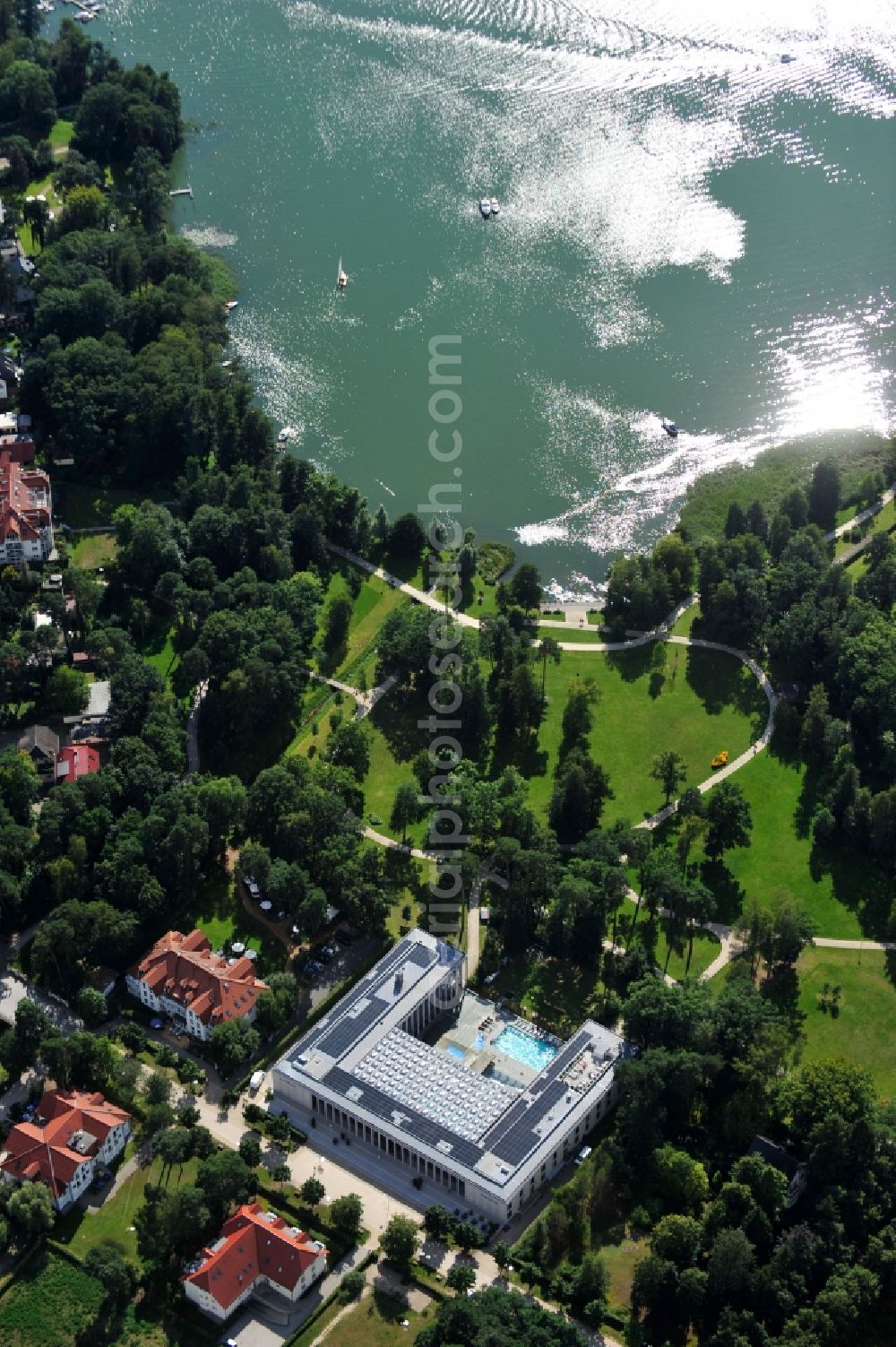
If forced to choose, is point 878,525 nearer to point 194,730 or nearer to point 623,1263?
point 194,730

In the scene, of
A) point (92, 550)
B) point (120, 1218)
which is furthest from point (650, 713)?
point (120, 1218)

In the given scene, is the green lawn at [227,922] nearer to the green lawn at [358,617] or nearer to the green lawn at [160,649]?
the green lawn at [160,649]

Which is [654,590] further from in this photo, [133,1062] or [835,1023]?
[133,1062]

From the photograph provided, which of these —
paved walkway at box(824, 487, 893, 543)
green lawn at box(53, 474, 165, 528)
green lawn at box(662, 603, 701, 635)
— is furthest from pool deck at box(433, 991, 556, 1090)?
green lawn at box(53, 474, 165, 528)

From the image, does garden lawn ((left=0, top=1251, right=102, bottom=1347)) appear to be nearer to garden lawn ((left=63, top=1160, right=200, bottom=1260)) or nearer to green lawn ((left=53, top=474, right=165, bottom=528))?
garden lawn ((left=63, top=1160, right=200, bottom=1260))

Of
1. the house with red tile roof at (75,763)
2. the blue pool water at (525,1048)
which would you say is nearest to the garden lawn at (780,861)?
the blue pool water at (525,1048)

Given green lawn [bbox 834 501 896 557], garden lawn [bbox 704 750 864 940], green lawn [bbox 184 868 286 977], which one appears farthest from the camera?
green lawn [bbox 834 501 896 557]
